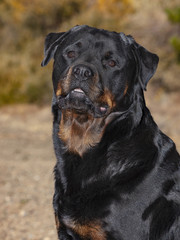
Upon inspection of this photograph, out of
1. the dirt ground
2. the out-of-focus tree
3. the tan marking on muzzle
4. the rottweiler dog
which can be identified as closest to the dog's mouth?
the rottweiler dog

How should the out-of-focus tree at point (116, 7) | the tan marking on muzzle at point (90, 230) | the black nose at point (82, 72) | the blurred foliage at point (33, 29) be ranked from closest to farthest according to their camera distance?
the tan marking on muzzle at point (90, 230) < the black nose at point (82, 72) < the blurred foliage at point (33, 29) < the out-of-focus tree at point (116, 7)

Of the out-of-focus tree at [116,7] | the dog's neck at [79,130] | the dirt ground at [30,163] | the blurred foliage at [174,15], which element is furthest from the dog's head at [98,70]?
the out-of-focus tree at [116,7]

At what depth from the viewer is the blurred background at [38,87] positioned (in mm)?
7223

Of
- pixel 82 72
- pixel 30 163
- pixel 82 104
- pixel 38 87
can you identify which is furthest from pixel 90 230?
pixel 38 87

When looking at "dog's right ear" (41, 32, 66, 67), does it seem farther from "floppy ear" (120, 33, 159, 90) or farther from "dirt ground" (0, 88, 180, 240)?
"dirt ground" (0, 88, 180, 240)

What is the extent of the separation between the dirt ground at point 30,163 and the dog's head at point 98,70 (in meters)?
2.41

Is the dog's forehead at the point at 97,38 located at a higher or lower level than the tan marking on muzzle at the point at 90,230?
higher

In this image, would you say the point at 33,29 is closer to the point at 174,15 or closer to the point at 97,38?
the point at 174,15

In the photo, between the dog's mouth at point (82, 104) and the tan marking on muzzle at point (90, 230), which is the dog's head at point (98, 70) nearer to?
the dog's mouth at point (82, 104)

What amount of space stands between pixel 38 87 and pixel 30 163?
909 centimetres

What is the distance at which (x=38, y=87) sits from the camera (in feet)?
61.8

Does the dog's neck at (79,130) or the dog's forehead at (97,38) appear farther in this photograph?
the dog's forehead at (97,38)

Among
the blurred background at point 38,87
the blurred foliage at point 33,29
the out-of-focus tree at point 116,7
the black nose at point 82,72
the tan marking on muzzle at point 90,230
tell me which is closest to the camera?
the tan marking on muzzle at point 90,230

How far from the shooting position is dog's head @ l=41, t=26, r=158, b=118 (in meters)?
4.18
